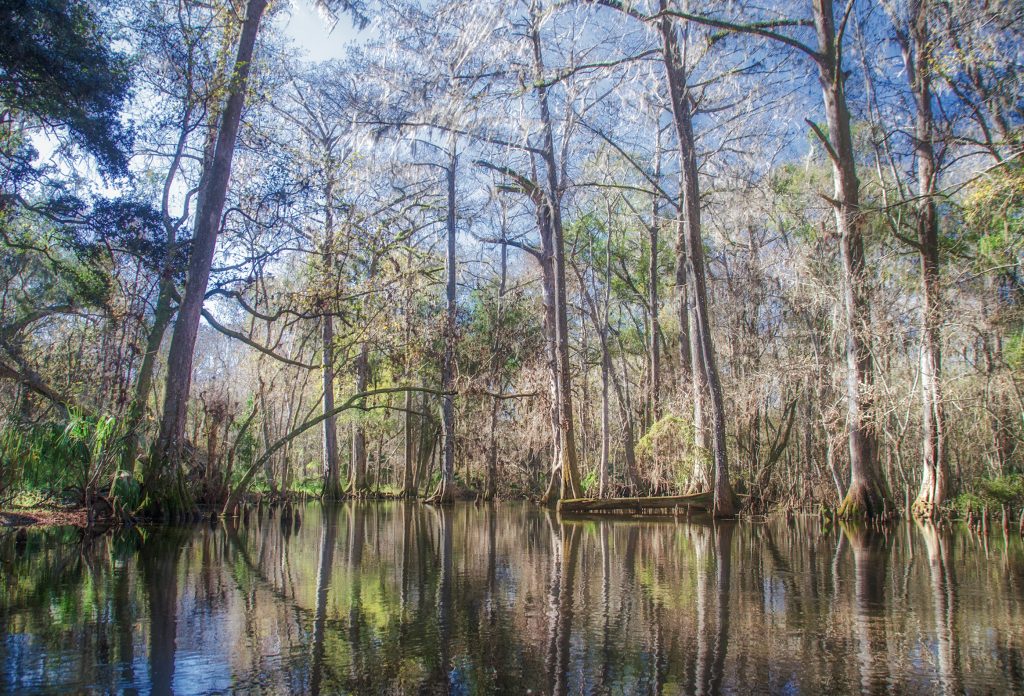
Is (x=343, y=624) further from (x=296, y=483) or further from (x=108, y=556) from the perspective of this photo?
(x=296, y=483)

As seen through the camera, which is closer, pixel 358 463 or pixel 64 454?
pixel 64 454

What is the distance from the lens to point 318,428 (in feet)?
109

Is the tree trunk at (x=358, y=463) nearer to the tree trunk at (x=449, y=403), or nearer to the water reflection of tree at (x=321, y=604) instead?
the tree trunk at (x=449, y=403)

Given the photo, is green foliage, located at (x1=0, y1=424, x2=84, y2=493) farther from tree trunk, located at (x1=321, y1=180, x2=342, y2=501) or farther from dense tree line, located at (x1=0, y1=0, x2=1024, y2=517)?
tree trunk, located at (x1=321, y1=180, x2=342, y2=501)

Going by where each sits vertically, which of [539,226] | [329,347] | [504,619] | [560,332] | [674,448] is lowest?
[504,619]

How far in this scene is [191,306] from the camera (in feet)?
38.3

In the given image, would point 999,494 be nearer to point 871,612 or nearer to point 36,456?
point 871,612

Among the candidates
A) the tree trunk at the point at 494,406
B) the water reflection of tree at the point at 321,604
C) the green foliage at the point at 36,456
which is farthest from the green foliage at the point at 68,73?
the tree trunk at the point at 494,406

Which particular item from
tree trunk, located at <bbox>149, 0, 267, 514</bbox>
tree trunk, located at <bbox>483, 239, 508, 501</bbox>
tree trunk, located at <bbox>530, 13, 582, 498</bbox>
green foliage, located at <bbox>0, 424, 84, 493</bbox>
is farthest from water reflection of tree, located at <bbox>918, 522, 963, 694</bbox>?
tree trunk, located at <bbox>149, 0, 267, 514</bbox>

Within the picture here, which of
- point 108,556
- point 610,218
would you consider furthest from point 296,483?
point 108,556

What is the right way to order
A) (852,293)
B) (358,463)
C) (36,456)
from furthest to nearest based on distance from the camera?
(358,463)
(852,293)
(36,456)

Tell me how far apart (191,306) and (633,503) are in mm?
8433

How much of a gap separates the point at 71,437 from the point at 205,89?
7.04 metres

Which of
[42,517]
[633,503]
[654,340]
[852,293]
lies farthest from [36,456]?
[654,340]
